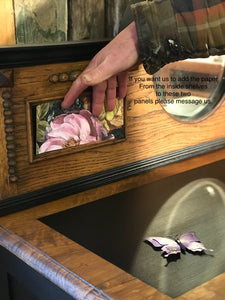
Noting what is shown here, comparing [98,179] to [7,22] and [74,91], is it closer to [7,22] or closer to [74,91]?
[74,91]

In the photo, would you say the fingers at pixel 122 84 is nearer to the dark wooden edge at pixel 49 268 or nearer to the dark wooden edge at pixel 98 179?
the dark wooden edge at pixel 98 179

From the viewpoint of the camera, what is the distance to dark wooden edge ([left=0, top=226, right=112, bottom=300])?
1029 mm

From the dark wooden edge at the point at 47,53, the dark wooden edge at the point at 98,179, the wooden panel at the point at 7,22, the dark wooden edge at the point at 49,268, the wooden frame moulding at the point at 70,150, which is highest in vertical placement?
the wooden panel at the point at 7,22

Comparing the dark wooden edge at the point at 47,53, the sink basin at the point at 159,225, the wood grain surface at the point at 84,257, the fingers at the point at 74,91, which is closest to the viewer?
the wood grain surface at the point at 84,257

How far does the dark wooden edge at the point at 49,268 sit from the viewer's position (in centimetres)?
103

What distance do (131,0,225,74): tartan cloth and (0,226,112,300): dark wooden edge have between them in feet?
1.87

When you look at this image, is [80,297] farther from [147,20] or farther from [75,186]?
[147,20]

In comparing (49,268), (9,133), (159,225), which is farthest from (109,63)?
(49,268)

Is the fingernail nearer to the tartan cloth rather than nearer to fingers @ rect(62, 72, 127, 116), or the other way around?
fingers @ rect(62, 72, 127, 116)

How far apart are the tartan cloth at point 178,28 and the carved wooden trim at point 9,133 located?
1.19 ft

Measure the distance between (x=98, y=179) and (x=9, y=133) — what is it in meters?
0.33

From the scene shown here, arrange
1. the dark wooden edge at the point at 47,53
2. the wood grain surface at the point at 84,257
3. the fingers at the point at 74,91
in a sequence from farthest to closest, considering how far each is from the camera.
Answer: the fingers at the point at 74,91, the dark wooden edge at the point at 47,53, the wood grain surface at the point at 84,257

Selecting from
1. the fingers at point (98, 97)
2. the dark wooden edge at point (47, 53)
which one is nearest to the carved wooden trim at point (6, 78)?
the dark wooden edge at point (47, 53)

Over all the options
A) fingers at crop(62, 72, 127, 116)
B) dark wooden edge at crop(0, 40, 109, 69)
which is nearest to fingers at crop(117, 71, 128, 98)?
fingers at crop(62, 72, 127, 116)
